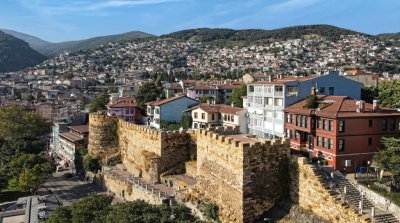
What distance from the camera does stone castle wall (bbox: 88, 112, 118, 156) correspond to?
46.6 m

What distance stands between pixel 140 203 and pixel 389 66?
463 feet

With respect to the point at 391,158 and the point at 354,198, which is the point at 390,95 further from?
the point at 354,198

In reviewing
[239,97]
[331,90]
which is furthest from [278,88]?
[239,97]

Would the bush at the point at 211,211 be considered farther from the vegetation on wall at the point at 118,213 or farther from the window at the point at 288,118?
the window at the point at 288,118

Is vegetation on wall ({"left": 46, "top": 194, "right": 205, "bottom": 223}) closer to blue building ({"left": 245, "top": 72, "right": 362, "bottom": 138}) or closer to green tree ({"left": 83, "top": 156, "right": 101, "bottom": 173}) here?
blue building ({"left": 245, "top": 72, "right": 362, "bottom": 138})

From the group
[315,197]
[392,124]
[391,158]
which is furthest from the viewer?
[392,124]

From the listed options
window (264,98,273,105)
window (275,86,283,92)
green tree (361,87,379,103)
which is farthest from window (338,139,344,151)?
green tree (361,87,379,103)

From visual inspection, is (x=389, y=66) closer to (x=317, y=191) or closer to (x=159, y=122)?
(x=159, y=122)

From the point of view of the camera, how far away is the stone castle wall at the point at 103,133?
46625mm

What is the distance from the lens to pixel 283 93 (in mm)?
39656

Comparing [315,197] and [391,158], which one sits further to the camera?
[391,158]

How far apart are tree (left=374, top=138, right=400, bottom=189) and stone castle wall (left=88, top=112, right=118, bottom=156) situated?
2925 centimetres

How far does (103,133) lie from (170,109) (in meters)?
12.6

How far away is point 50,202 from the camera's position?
35.6 m
